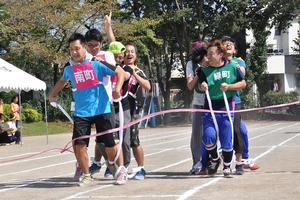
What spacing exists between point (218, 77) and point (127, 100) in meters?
1.34

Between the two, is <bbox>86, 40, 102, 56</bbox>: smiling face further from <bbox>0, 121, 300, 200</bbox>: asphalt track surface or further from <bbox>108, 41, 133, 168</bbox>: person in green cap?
<bbox>0, 121, 300, 200</bbox>: asphalt track surface

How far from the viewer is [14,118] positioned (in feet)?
73.3

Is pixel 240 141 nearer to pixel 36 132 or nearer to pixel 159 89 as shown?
pixel 36 132

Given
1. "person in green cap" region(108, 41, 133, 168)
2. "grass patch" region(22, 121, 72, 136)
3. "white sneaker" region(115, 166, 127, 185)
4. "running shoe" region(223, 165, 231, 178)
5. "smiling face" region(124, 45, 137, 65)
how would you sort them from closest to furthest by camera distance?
"white sneaker" region(115, 166, 127, 185), "running shoe" region(223, 165, 231, 178), "person in green cap" region(108, 41, 133, 168), "smiling face" region(124, 45, 137, 65), "grass patch" region(22, 121, 72, 136)

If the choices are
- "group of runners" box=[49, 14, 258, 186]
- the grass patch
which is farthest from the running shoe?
the grass patch

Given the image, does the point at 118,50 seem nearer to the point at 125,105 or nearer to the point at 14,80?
the point at 125,105

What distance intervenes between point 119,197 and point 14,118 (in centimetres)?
1688

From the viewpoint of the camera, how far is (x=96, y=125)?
746 cm

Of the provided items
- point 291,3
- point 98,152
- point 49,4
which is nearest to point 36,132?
point 49,4

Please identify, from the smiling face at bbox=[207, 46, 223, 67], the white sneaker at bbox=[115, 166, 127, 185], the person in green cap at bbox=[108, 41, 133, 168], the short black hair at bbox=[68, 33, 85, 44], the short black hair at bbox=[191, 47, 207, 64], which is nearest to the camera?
the white sneaker at bbox=[115, 166, 127, 185]

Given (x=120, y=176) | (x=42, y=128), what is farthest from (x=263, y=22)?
(x=120, y=176)

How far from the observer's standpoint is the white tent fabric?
18.6m

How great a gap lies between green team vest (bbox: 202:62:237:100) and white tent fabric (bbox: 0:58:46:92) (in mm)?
11917

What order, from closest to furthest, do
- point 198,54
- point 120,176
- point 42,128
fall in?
point 120,176
point 198,54
point 42,128
